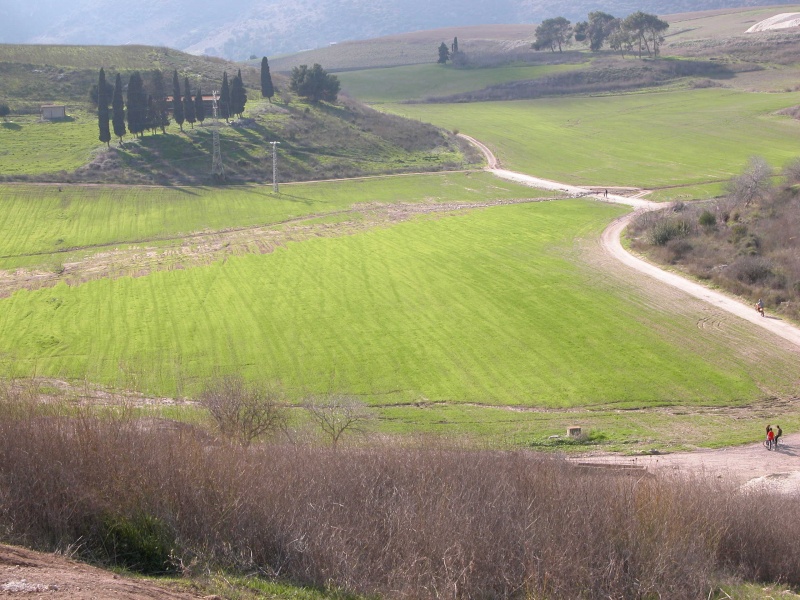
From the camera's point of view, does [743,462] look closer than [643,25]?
Yes

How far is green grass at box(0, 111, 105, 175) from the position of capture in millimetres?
70625

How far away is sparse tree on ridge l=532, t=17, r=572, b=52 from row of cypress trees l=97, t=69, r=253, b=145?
9190 cm

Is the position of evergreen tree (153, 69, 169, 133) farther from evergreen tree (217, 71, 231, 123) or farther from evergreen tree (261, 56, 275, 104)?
evergreen tree (261, 56, 275, 104)

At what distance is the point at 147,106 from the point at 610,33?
9979 cm

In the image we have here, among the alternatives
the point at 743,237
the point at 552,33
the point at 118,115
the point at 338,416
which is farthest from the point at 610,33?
the point at 338,416

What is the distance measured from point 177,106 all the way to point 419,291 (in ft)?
155

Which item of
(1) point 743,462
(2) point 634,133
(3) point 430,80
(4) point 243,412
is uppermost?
(3) point 430,80

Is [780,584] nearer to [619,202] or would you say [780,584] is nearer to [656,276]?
[656,276]

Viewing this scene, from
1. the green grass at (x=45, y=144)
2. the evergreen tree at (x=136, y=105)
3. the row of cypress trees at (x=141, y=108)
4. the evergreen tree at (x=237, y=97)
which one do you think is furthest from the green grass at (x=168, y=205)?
the evergreen tree at (x=237, y=97)

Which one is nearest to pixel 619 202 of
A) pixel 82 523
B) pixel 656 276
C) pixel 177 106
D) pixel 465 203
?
pixel 465 203

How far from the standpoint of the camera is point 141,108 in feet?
257

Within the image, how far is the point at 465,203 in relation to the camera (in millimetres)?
67875

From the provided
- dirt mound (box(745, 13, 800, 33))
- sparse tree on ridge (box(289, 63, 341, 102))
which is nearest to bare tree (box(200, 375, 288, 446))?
sparse tree on ridge (box(289, 63, 341, 102))

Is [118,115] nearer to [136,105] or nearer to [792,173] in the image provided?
[136,105]
